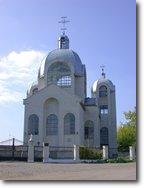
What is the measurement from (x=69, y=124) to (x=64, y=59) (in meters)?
6.58

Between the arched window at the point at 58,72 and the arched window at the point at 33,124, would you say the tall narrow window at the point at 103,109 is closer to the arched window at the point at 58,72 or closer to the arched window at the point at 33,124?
the arched window at the point at 58,72

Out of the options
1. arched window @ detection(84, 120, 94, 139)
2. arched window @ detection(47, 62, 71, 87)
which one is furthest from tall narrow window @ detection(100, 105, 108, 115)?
arched window @ detection(47, 62, 71, 87)

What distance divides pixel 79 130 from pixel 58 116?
236 cm

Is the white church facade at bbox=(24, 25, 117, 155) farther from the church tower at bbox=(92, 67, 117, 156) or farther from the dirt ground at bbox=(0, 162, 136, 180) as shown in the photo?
the dirt ground at bbox=(0, 162, 136, 180)

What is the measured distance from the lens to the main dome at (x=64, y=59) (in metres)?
36.7

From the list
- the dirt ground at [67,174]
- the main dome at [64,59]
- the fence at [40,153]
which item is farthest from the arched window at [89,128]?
the dirt ground at [67,174]

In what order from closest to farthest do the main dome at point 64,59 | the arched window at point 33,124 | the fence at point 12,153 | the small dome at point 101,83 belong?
the fence at point 12,153
the arched window at point 33,124
the main dome at point 64,59
the small dome at point 101,83

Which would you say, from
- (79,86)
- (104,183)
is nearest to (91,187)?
(104,183)

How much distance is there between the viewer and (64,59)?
3669cm

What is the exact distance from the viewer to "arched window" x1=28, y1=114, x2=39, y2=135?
34.0 metres

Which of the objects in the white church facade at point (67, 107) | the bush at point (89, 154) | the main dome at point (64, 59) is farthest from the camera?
the main dome at point (64, 59)

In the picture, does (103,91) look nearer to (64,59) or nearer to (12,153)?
(64,59)

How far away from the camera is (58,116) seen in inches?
1340

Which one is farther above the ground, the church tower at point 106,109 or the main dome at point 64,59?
the main dome at point 64,59
